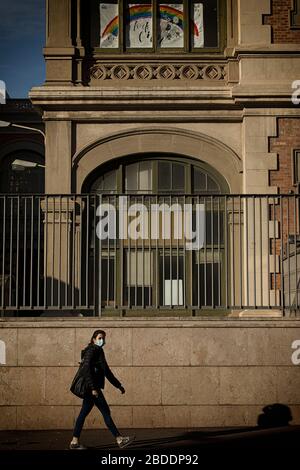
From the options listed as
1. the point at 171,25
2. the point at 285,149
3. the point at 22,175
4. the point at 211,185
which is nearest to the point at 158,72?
the point at 171,25

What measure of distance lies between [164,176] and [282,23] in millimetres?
4118

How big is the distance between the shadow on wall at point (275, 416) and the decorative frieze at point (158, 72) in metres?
8.19

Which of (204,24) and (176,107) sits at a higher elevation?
(204,24)

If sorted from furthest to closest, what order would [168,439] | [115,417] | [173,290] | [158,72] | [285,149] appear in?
[158,72] → [285,149] → [173,290] → [115,417] → [168,439]

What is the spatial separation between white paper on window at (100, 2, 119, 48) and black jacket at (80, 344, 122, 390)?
9.08 m

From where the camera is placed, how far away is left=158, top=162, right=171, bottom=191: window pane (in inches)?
732

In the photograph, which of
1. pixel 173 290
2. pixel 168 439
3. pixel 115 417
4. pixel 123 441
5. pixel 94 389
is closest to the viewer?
pixel 123 441

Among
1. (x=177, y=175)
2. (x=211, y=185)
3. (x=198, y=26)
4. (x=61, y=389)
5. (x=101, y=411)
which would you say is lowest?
(x=101, y=411)

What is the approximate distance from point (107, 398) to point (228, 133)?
7.42m

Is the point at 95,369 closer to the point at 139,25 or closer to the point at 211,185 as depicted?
the point at 211,185

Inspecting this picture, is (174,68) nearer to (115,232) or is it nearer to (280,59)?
(280,59)

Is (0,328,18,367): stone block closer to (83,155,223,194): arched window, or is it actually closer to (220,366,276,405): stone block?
(220,366,276,405): stone block

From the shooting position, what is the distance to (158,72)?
19.0 m
